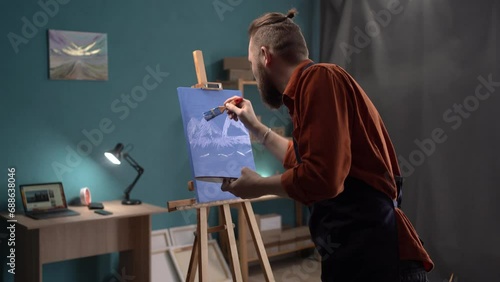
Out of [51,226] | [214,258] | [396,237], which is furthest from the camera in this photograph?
[214,258]

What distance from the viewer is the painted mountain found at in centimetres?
302

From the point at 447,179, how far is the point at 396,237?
230cm

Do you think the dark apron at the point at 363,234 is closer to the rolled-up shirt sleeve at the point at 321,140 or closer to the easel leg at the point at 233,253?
the rolled-up shirt sleeve at the point at 321,140

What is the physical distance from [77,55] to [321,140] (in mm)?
2406

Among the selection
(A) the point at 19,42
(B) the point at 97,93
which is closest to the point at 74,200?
(B) the point at 97,93

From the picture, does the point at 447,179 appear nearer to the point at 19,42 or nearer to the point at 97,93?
the point at 97,93

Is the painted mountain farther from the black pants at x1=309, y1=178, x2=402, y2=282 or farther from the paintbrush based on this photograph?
the black pants at x1=309, y1=178, x2=402, y2=282

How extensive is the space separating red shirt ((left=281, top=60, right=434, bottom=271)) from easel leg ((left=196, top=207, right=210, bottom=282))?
1.35 metres

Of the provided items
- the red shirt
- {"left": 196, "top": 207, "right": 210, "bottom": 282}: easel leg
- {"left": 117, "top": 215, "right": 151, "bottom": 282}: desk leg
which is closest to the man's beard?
the red shirt

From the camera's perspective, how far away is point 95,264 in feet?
10.6

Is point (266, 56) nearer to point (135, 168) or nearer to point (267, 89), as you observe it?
point (267, 89)

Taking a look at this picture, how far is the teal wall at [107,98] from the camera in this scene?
2.93m

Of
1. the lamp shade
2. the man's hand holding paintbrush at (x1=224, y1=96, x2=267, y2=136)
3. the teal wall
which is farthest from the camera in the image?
the lamp shade

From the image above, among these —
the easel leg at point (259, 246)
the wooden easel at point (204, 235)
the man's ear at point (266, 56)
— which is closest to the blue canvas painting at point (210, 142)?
the wooden easel at point (204, 235)
